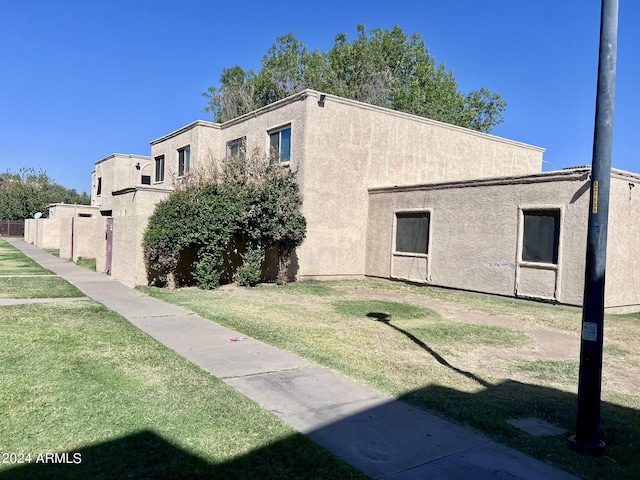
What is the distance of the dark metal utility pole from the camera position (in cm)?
432

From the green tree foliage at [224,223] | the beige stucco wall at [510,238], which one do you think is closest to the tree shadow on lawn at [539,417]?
the beige stucco wall at [510,238]

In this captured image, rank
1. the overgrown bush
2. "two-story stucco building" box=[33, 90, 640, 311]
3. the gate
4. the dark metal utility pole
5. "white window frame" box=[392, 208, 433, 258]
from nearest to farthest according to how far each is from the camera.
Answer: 1. the dark metal utility pole
2. "two-story stucco building" box=[33, 90, 640, 311]
3. the overgrown bush
4. "white window frame" box=[392, 208, 433, 258]
5. the gate

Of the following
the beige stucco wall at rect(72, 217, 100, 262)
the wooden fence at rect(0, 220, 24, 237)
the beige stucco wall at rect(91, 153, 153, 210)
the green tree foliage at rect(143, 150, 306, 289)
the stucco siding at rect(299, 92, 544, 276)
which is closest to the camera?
the green tree foliage at rect(143, 150, 306, 289)

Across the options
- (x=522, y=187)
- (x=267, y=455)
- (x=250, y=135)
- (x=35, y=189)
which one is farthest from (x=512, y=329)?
(x=35, y=189)

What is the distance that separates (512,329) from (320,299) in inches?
199

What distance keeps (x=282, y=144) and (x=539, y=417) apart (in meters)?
14.6

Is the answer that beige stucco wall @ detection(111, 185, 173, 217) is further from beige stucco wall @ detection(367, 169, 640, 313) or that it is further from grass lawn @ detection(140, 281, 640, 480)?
beige stucco wall @ detection(367, 169, 640, 313)

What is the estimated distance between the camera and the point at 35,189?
63.2m

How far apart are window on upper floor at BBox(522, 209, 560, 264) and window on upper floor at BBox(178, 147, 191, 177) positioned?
1591 cm

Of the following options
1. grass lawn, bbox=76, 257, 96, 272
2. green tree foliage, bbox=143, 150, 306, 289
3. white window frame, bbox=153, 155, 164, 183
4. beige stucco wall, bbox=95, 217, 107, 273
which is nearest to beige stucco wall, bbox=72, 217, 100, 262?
grass lawn, bbox=76, 257, 96, 272

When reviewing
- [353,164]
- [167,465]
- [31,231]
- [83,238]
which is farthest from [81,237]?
[167,465]

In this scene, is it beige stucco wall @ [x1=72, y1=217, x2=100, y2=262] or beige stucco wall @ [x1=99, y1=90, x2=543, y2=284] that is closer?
beige stucco wall @ [x1=99, y1=90, x2=543, y2=284]

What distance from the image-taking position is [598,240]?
4383 millimetres

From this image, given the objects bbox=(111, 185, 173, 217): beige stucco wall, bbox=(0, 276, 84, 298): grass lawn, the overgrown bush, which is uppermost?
bbox=(111, 185, 173, 217): beige stucco wall
